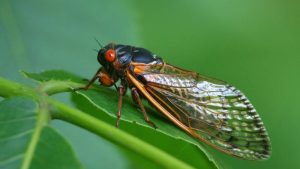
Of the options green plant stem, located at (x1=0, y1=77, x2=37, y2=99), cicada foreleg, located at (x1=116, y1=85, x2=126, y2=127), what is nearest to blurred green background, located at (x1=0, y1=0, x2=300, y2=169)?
cicada foreleg, located at (x1=116, y1=85, x2=126, y2=127)

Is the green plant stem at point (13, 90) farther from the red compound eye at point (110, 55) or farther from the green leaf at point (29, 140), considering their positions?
the red compound eye at point (110, 55)

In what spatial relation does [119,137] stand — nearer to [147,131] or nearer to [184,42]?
[147,131]

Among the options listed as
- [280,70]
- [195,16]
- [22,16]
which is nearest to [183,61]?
[195,16]

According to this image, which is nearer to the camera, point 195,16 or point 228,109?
point 228,109

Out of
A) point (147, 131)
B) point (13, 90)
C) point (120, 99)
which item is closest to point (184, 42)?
point (120, 99)

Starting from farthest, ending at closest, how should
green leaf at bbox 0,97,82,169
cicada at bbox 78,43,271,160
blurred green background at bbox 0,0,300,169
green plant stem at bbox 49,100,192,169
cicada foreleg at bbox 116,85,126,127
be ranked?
blurred green background at bbox 0,0,300,169 → cicada at bbox 78,43,271,160 → cicada foreleg at bbox 116,85,126,127 → green plant stem at bbox 49,100,192,169 → green leaf at bbox 0,97,82,169

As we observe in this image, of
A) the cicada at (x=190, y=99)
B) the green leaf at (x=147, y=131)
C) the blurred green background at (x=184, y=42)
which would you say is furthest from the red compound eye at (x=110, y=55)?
the green leaf at (x=147, y=131)

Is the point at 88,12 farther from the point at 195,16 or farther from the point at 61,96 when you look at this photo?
the point at 195,16

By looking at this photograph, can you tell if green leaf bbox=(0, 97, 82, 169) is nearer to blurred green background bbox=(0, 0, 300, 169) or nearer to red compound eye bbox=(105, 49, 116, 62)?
blurred green background bbox=(0, 0, 300, 169)
